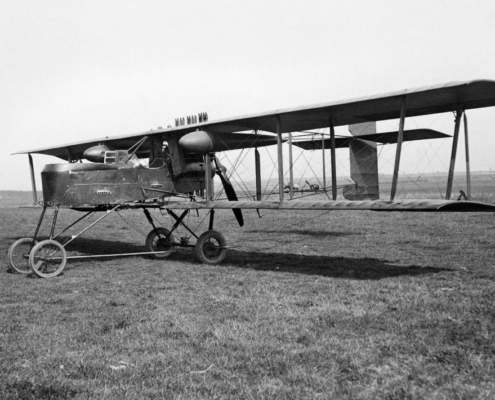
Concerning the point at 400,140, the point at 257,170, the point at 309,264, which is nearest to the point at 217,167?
the point at 257,170

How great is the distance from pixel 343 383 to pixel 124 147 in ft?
38.7

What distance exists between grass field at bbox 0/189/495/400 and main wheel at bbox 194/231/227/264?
0.34 m

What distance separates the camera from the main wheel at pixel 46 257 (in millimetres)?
9773

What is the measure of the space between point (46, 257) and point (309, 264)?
5.47 meters

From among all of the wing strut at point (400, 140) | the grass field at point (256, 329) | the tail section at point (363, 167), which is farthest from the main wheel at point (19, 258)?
the tail section at point (363, 167)

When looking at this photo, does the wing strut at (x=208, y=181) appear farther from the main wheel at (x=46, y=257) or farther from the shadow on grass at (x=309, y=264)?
the main wheel at (x=46, y=257)

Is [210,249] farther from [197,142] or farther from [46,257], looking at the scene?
[46,257]

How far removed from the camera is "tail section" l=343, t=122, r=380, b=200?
42.7 feet

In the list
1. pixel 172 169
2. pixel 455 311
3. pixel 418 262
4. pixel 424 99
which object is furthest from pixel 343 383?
pixel 172 169

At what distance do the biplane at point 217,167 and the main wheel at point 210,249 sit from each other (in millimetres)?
24

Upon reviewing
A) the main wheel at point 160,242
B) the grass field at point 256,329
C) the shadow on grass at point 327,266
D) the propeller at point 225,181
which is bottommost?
the shadow on grass at point 327,266

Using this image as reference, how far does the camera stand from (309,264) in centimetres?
1116

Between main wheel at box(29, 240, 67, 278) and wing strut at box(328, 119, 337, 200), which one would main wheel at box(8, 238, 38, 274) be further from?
wing strut at box(328, 119, 337, 200)

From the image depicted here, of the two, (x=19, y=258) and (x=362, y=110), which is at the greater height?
(x=362, y=110)
